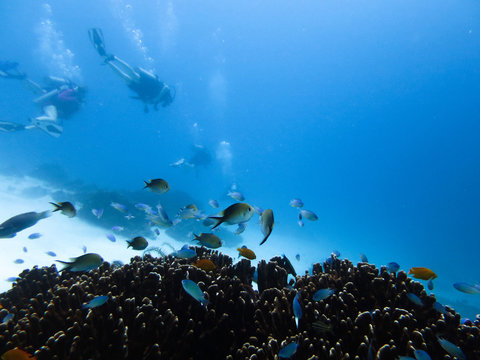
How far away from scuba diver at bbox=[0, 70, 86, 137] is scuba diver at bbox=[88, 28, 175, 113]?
20.7 ft

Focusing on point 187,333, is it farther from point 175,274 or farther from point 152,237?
point 152,237

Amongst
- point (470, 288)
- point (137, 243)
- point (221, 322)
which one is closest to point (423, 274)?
point (470, 288)

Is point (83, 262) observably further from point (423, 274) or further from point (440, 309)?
point (423, 274)

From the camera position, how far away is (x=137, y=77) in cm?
2514

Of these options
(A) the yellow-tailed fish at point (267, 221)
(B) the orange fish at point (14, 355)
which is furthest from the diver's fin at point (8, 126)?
(A) the yellow-tailed fish at point (267, 221)

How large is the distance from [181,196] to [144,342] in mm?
27489

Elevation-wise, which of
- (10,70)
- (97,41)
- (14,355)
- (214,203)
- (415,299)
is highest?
(97,41)

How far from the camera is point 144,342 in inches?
95.2

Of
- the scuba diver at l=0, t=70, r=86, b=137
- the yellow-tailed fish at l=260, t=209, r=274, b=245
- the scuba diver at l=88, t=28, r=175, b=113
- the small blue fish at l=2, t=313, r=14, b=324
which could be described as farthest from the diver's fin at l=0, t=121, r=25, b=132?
the yellow-tailed fish at l=260, t=209, r=274, b=245

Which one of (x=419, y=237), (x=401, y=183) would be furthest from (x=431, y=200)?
(x=419, y=237)

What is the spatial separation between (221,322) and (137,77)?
28.7m

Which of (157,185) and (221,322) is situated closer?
(221,322)

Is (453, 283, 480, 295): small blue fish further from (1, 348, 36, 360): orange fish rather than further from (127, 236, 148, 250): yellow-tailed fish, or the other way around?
(1, 348, 36, 360): orange fish

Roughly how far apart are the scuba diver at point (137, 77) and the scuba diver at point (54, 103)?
6.30 meters
